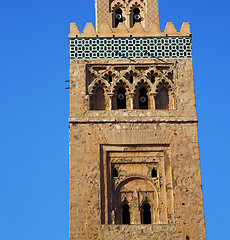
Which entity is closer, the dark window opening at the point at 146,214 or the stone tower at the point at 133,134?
the stone tower at the point at 133,134

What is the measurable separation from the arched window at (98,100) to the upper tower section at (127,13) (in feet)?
5.86

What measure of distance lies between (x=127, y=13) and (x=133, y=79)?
2.07 m

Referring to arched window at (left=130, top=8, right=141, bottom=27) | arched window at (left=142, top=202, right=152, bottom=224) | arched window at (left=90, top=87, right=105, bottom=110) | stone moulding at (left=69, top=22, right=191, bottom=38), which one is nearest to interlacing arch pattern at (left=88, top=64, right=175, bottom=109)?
arched window at (left=90, top=87, right=105, bottom=110)

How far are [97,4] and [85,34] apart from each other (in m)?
1.21

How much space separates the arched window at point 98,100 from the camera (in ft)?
72.6

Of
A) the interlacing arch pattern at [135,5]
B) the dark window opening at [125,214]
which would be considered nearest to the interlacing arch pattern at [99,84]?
the interlacing arch pattern at [135,5]

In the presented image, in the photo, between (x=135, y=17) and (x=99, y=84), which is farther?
(x=135, y=17)

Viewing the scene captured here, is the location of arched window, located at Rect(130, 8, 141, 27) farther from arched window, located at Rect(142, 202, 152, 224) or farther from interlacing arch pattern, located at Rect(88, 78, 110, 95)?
arched window, located at Rect(142, 202, 152, 224)

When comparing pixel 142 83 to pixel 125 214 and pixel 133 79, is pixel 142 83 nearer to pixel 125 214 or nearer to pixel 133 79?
pixel 133 79

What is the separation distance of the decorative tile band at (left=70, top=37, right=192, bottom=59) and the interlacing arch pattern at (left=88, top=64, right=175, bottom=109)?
288mm

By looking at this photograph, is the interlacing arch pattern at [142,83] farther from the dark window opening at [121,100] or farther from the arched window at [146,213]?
the arched window at [146,213]

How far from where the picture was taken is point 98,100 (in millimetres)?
22250

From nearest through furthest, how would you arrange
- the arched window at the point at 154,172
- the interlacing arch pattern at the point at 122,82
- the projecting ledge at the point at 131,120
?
the arched window at the point at 154,172 → the projecting ledge at the point at 131,120 → the interlacing arch pattern at the point at 122,82

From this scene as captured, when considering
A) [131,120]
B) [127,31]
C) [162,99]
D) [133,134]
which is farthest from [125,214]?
[127,31]
